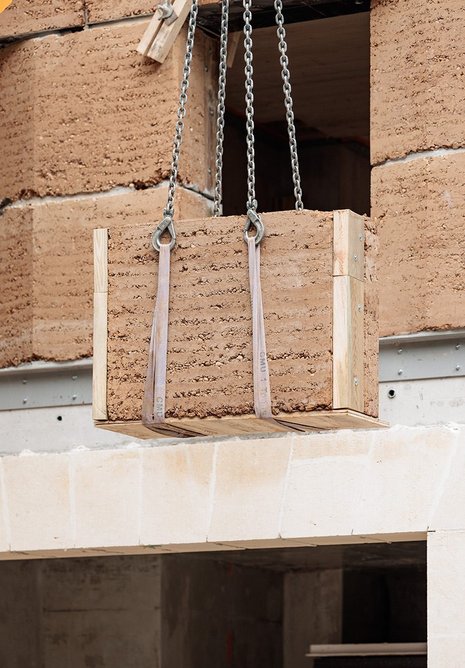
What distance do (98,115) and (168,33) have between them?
1.47ft

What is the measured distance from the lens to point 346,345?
473cm

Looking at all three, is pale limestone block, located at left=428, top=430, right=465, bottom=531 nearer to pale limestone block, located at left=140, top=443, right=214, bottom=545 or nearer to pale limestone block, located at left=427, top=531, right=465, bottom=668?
pale limestone block, located at left=427, top=531, right=465, bottom=668

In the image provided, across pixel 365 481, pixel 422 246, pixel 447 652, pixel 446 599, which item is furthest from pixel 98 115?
pixel 447 652

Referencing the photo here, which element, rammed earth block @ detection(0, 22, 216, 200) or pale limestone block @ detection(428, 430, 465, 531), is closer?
pale limestone block @ detection(428, 430, 465, 531)

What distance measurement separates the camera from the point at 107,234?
5.05 metres

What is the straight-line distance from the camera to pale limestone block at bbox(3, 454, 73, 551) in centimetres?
635

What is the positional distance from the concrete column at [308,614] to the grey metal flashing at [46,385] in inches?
160

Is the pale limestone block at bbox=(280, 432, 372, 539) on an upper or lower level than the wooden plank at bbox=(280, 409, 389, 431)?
lower

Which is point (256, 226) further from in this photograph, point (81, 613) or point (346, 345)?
point (81, 613)

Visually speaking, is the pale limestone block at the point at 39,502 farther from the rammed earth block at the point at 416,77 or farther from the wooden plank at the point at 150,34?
the rammed earth block at the point at 416,77

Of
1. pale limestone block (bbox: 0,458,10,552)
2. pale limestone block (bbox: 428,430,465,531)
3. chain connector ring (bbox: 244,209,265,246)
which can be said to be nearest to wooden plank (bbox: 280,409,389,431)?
chain connector ring (bbox: 244,209,265,246)

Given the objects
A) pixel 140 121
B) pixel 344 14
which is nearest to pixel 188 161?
pixel 140 121

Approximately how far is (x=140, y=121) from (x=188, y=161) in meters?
0.25

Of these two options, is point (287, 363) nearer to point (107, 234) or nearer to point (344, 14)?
point (107, 234)
